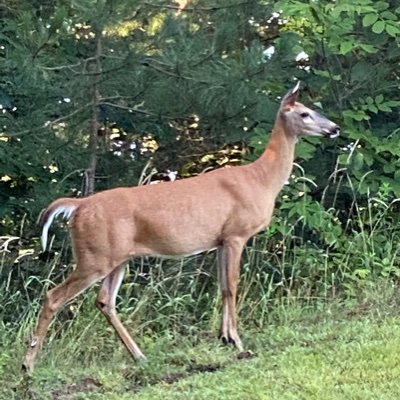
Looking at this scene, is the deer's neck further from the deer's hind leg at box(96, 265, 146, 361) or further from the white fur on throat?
the white fur on throat

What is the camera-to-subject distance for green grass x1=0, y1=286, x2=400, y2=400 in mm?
5680

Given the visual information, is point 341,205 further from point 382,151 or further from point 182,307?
point 182,307

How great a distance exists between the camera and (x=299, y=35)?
31.8 feet

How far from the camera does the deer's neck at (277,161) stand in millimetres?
7660

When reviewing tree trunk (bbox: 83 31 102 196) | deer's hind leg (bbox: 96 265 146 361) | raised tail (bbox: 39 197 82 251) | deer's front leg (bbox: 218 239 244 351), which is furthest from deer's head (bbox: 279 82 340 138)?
raised tail (bbox: 39 197 82 251)

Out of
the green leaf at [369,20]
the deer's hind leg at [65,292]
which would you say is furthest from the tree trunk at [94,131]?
the green leaf at [369,20]

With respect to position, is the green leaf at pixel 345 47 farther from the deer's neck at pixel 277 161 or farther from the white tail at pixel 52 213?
the white tail at pixel 52 213

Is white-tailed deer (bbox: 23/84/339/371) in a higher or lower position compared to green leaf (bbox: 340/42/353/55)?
lower

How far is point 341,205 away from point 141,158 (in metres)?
2.06

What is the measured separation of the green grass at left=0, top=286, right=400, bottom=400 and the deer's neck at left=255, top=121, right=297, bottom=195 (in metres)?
1.01

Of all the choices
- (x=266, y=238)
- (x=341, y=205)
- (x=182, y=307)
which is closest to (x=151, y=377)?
(x=182, y=307)

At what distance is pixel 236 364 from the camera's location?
6.32 metres

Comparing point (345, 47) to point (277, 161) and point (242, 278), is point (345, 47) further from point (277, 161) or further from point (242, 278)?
point (242, 278)

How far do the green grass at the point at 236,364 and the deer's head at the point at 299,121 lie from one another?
4.45 ft
